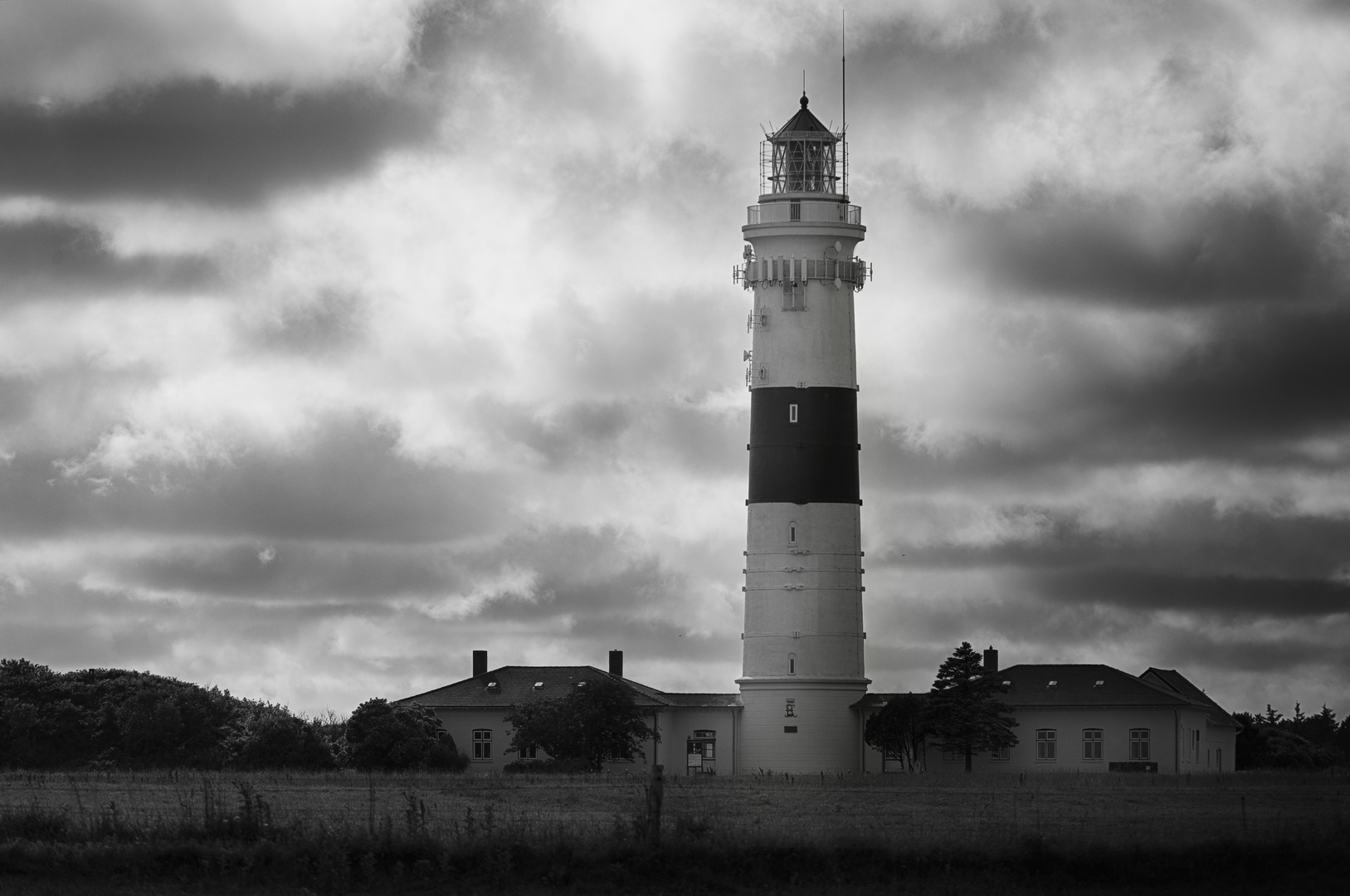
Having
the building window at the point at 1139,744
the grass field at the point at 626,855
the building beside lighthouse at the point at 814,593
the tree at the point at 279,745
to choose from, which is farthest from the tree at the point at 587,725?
the grass field at the point at 626,855

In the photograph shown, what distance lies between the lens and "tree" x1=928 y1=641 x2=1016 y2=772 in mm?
67438

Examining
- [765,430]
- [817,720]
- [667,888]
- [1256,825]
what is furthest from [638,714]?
[667,888]

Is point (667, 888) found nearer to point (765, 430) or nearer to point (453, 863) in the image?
point (453, 863)

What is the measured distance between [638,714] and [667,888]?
146 feet

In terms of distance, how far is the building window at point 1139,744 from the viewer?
226 feet

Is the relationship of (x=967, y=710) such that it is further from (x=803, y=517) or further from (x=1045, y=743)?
(x=803, y=517)

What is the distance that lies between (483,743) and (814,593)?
14168mm

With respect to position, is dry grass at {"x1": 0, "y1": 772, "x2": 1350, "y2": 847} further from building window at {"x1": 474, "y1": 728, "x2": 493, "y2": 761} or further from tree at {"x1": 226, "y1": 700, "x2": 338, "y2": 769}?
building window at {"x1": 474, "y1": 728, "x2": 493, "y2": 761}

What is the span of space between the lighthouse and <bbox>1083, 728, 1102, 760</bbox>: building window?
7.73 m

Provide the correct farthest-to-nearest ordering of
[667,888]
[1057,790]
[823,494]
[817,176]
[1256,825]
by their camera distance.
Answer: [817,176] < [823,494] < [1057,790] < [1256,825] < [667,888]

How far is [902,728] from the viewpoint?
67688mm

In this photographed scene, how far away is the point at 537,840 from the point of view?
27.1 meters

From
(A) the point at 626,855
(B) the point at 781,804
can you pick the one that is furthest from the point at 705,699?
(A) the point at 626,855

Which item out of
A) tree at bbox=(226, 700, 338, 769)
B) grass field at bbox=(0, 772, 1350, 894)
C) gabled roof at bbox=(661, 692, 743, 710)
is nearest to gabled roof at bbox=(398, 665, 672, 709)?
gabled roof at bbox=(661, 692, 743, 710)
